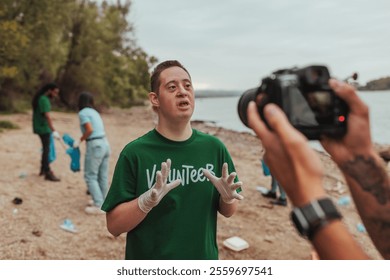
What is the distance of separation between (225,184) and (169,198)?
1.11 feet

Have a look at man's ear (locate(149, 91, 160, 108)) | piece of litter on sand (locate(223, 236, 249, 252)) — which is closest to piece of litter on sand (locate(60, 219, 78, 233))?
piece of litter on sand (locate(223, 236, 249, 252))

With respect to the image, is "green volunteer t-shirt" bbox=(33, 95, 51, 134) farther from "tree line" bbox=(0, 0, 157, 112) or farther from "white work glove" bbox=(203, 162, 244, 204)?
"tree line" bbox=(0, 0, 157, 112)

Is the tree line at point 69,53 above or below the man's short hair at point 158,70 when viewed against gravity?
above

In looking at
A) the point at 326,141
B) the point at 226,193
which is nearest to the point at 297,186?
the point at 326,141

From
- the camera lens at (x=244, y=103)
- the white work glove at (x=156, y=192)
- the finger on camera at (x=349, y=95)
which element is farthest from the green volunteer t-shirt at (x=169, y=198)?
the finger on camera at (x=349, y=95)

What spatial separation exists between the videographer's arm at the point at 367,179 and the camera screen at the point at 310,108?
4.5 inches

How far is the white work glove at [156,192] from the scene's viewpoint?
1849 mm

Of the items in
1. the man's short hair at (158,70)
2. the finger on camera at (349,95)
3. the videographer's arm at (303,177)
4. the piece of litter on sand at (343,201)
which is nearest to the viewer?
the videographer's arm at (303,177)

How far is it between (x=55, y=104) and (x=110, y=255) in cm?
2785

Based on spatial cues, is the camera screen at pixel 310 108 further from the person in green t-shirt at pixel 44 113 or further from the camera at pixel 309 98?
the person in green t-shirt at pixel 44 113

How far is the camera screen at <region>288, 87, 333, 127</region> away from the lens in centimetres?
109

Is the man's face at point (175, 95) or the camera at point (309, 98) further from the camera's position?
the man's face at point (175, 95)

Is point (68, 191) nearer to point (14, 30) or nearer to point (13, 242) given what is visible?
point (13, 242)

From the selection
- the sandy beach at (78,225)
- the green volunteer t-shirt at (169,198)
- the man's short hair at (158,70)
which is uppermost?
the man's short hair at (158,70)
